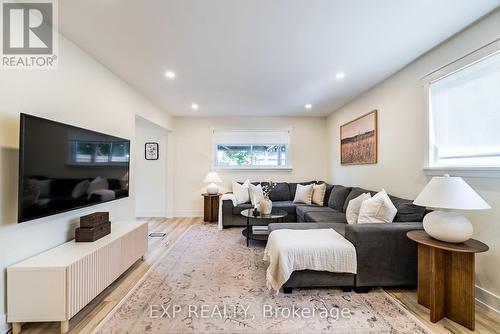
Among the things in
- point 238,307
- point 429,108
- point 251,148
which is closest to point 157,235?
→ point 238,307

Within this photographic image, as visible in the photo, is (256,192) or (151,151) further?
(151,151)

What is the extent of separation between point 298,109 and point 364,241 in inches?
132

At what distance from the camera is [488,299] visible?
6.31ft

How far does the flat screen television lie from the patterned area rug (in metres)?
1.04

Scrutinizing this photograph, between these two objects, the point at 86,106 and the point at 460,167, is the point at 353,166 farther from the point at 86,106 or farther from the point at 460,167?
the point at 86,106

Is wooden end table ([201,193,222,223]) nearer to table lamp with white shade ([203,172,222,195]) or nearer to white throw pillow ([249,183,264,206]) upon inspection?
table lamp with white shade ([203,172,222,195])

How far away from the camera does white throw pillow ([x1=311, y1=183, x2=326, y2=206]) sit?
4.61 m

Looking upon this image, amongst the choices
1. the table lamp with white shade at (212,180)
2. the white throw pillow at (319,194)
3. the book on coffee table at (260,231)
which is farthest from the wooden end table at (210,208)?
the white throw pillow at (319,194)

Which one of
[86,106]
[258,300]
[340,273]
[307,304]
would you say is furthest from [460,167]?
[86,106]

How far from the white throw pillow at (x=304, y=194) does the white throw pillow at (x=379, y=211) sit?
2.08 m

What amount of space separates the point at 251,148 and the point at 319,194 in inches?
77.9

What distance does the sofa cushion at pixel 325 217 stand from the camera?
3356 mm

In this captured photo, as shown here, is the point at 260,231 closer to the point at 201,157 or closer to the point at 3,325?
the point at 201,157

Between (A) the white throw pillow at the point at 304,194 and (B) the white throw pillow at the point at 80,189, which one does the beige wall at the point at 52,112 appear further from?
(A) the white throw pillow at the point at 304,194
